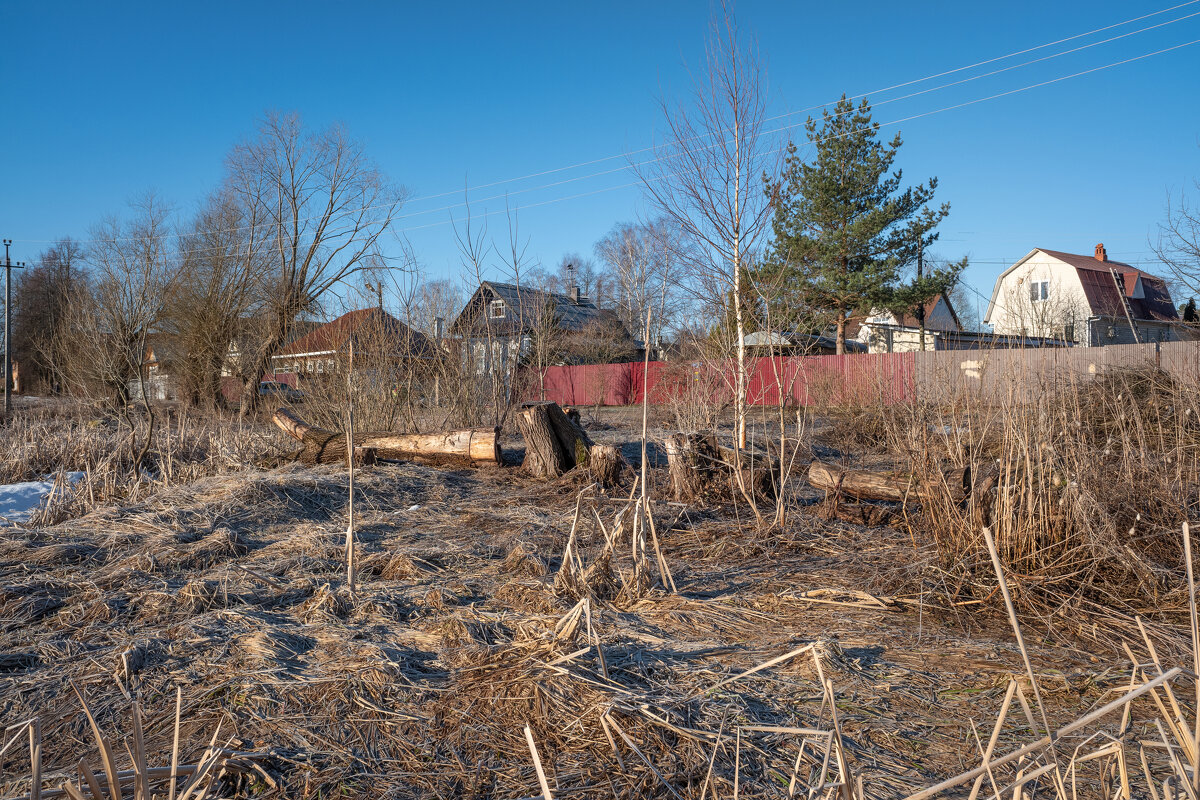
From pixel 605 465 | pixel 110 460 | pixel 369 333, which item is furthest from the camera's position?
pixel 369 333

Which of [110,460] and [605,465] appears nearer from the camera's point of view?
[605,465]

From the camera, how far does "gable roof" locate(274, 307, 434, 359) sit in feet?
30.8

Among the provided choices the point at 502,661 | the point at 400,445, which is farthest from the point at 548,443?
the point at 502,661

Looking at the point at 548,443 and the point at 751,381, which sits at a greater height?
the point at 751,381

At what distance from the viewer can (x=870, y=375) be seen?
999cm

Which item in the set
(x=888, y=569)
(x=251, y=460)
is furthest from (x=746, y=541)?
(x=251, y=460)

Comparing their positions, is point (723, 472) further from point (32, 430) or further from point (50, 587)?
point (32, 430)

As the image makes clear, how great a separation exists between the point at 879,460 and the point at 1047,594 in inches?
209

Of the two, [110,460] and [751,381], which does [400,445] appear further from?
[751,381]

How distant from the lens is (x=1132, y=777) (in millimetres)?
1951

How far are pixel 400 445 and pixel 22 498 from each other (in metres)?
3.38

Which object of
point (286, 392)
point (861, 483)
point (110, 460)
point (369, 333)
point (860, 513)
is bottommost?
point (860, 513)

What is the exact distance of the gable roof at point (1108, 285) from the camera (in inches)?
1203

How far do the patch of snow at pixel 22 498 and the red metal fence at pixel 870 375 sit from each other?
544 cm
